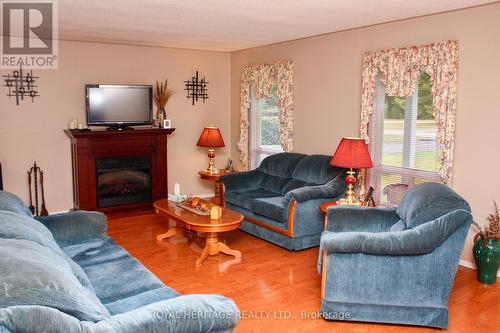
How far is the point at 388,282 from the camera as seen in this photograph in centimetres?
312

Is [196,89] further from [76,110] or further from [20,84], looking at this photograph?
[20,84]

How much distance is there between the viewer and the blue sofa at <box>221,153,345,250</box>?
4.77 metres

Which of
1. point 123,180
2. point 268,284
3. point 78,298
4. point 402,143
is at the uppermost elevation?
point 402,143

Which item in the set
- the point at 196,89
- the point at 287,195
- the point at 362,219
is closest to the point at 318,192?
the point at 287,195

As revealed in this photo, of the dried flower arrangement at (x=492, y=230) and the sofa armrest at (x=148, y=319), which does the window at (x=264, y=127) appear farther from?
the sofa armrest at (x=148, y=319)

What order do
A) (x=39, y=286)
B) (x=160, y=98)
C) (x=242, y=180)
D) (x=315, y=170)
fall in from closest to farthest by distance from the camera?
1. (x=39, y=286)
2. (x=315, y=170)
3. (x=242, y=180)
4. (x=160, y=98)

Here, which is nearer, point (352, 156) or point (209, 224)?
point (209, 224)

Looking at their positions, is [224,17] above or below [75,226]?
above

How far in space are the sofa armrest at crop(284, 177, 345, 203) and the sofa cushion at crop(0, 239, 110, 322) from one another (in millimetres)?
3084

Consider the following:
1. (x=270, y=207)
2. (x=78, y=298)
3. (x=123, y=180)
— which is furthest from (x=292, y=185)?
(x=78, y=298)

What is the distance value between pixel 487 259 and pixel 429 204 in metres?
1.15

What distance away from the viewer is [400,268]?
3102 millimetres

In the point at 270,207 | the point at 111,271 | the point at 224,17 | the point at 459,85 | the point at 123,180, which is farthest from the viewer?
the point at 123,180

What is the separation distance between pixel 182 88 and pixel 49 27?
2469mm
